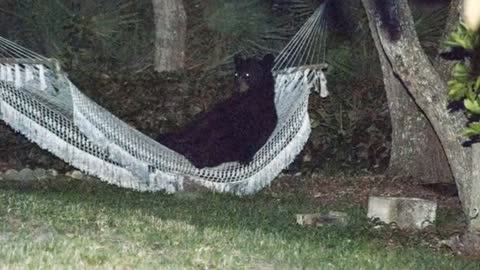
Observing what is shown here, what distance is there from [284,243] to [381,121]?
156 inches

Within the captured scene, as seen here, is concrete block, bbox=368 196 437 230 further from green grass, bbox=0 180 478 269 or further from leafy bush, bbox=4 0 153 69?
leafy bush, bbox=4 0 153 69

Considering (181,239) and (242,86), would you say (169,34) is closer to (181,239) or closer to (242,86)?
(242,86)

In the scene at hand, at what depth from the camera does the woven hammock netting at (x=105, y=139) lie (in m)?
7.06

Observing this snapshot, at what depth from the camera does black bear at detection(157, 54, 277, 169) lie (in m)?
7.37

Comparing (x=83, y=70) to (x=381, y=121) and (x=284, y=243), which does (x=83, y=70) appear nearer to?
(x=381, y=121)

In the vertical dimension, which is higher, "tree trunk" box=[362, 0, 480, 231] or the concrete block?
"tree trunk" box=[362, 0, 480, 231]

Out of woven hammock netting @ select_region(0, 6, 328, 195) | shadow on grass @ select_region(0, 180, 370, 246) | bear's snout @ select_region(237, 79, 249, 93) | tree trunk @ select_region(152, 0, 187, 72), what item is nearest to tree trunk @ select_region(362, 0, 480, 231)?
shadow on grass @ select_region(0, 180, 370, 246)

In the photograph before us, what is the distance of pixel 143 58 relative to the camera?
1041cm

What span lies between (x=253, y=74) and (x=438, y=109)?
2959 mm

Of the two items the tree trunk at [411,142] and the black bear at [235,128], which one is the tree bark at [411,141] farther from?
the black bear at [235,128]

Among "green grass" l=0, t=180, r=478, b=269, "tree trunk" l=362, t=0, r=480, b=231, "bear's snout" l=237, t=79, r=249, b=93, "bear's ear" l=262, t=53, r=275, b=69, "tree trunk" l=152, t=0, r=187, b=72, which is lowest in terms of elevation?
"green grass" l=0, t=180, r=478, b=269

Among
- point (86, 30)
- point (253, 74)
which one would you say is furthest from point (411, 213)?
point (86, 30)

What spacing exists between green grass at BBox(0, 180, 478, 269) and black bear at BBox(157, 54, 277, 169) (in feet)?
2.59

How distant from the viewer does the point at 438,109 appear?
539 cm
